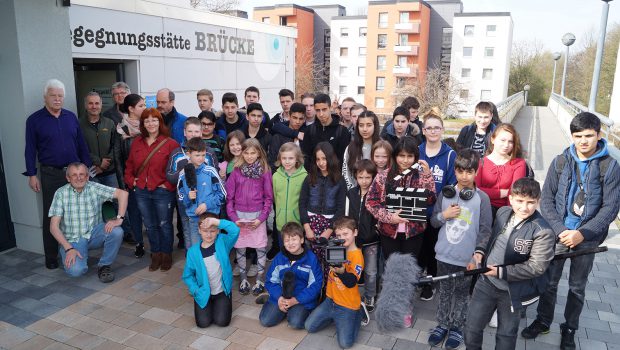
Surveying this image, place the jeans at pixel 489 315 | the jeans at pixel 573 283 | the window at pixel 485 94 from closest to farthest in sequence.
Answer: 1. the jeans at pixel 489 315
2. the jeans at pixel 573 283
3. the window at pixel 485 94

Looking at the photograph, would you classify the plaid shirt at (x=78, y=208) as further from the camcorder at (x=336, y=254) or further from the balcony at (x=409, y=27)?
the balcony at (x=409, y=27)

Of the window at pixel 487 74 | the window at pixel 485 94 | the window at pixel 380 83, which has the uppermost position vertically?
the window at pixel 487 74

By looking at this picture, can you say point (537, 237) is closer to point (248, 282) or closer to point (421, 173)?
point (421, 173)

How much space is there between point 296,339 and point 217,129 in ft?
9.97

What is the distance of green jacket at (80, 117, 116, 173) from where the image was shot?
18.2 ft

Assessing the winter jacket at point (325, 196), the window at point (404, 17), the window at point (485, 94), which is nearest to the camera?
the winter jacket at point (325, 196)

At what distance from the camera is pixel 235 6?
31891 mm

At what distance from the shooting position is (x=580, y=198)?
11.2 feet

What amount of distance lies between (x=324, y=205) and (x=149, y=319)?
1.93 meters

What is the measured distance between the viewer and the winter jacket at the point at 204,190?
15.6ft

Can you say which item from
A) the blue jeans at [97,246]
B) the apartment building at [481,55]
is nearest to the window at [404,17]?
the apartment building at [481,55]

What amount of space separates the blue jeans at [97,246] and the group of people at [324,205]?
2 cm

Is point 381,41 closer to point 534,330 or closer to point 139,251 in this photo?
point 139,251

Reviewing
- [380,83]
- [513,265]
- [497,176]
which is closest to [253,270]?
[497,176]
